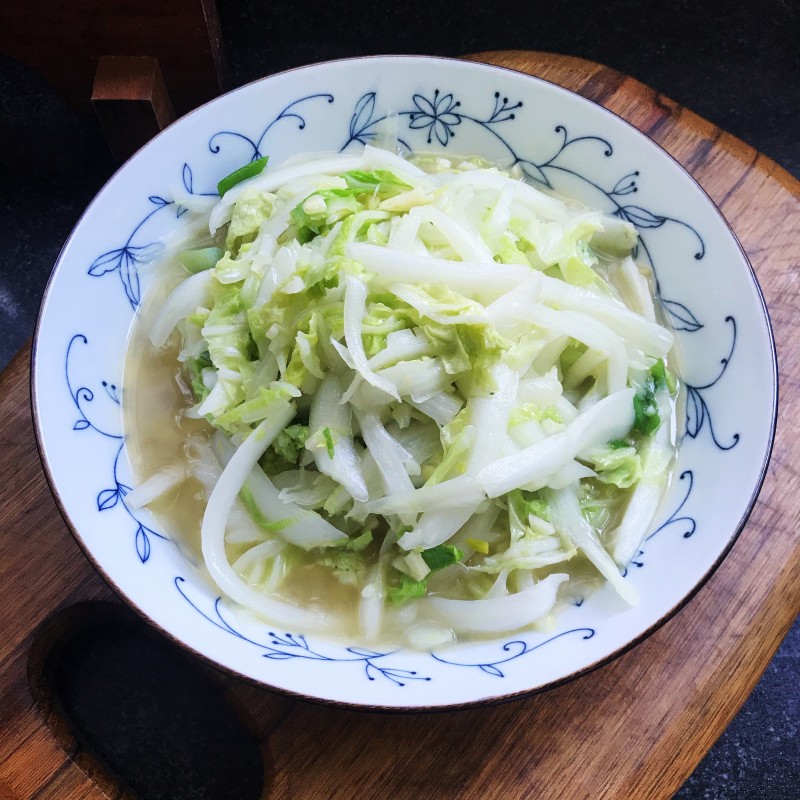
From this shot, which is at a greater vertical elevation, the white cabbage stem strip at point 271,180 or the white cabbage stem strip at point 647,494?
the white cabbage stem strip at point 271,180

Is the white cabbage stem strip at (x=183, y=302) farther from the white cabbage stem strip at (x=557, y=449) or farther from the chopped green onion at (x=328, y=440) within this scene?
the white cabbage stem strip at (x=557, y=449)

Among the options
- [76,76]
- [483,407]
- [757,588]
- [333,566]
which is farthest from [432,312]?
[76,76]

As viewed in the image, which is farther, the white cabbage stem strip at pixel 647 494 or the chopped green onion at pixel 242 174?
the chopped green onion at pixel 242 174

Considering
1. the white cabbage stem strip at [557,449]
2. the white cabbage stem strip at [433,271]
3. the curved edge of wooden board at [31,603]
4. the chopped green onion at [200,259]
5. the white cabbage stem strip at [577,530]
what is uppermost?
the white cabbage stem strip at [433,271]

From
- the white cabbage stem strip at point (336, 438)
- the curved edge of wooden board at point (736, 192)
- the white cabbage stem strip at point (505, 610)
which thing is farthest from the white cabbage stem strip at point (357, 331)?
the curved edge of wooden board at point (736, 192)

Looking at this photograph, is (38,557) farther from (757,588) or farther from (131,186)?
(757,588)

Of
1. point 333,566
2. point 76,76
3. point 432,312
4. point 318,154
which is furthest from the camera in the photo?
point 76,76

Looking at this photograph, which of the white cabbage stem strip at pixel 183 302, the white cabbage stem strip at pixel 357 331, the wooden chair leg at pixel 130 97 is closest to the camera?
the white cabbage stem strip at pixel 357 331

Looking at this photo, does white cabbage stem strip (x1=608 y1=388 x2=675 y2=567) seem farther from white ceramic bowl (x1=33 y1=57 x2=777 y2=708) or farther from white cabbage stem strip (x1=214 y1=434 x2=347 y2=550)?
white cabbage stem strip (x1=214 y1=434 x2=347 y2=550)
